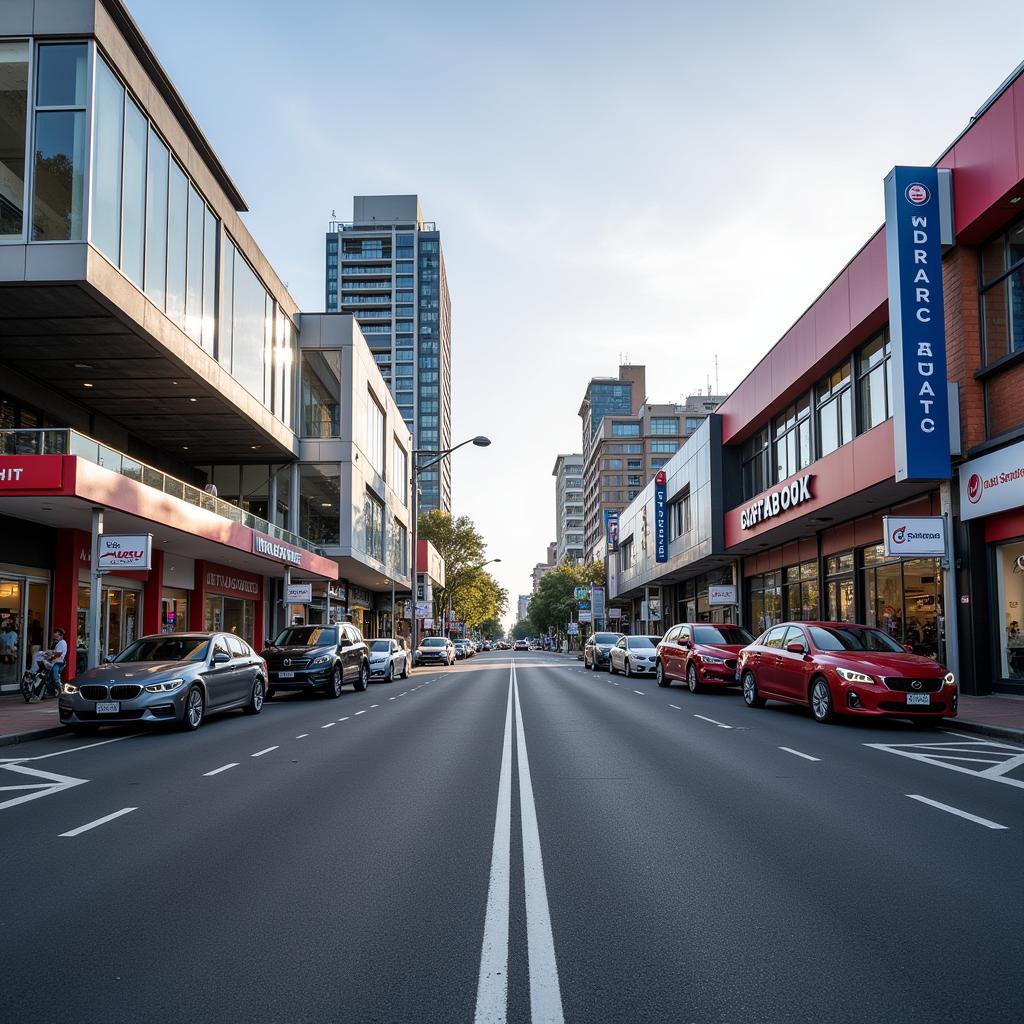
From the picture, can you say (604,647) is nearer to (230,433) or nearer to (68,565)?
(230,433)

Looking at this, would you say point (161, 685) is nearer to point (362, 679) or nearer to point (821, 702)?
point (821, 702)

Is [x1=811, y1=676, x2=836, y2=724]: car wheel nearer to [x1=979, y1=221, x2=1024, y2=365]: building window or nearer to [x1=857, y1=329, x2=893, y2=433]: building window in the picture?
[x1=979, y1=221, x2=1024, y2=365]: building window

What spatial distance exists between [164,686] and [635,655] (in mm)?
20732

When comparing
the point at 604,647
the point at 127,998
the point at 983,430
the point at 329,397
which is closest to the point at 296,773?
the point at 127,998

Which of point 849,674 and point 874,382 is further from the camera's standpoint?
point 874,382

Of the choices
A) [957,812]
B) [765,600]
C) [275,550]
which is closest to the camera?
[957,812]

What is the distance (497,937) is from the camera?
434cm

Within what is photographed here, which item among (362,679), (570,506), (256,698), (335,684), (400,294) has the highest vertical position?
(400,294)

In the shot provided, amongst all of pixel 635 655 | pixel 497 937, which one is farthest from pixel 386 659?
pixel 497 937

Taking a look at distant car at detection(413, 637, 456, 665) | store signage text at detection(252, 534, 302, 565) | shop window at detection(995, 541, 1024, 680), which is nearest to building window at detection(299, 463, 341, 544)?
store signage text at detection(252, 534, 302, 565)

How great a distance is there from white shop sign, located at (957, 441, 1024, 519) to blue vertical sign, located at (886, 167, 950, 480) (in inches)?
20.0

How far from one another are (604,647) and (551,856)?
33105 mm

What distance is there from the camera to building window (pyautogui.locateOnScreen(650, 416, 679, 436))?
126438 millimetres

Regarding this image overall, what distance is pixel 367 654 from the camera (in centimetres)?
2547
